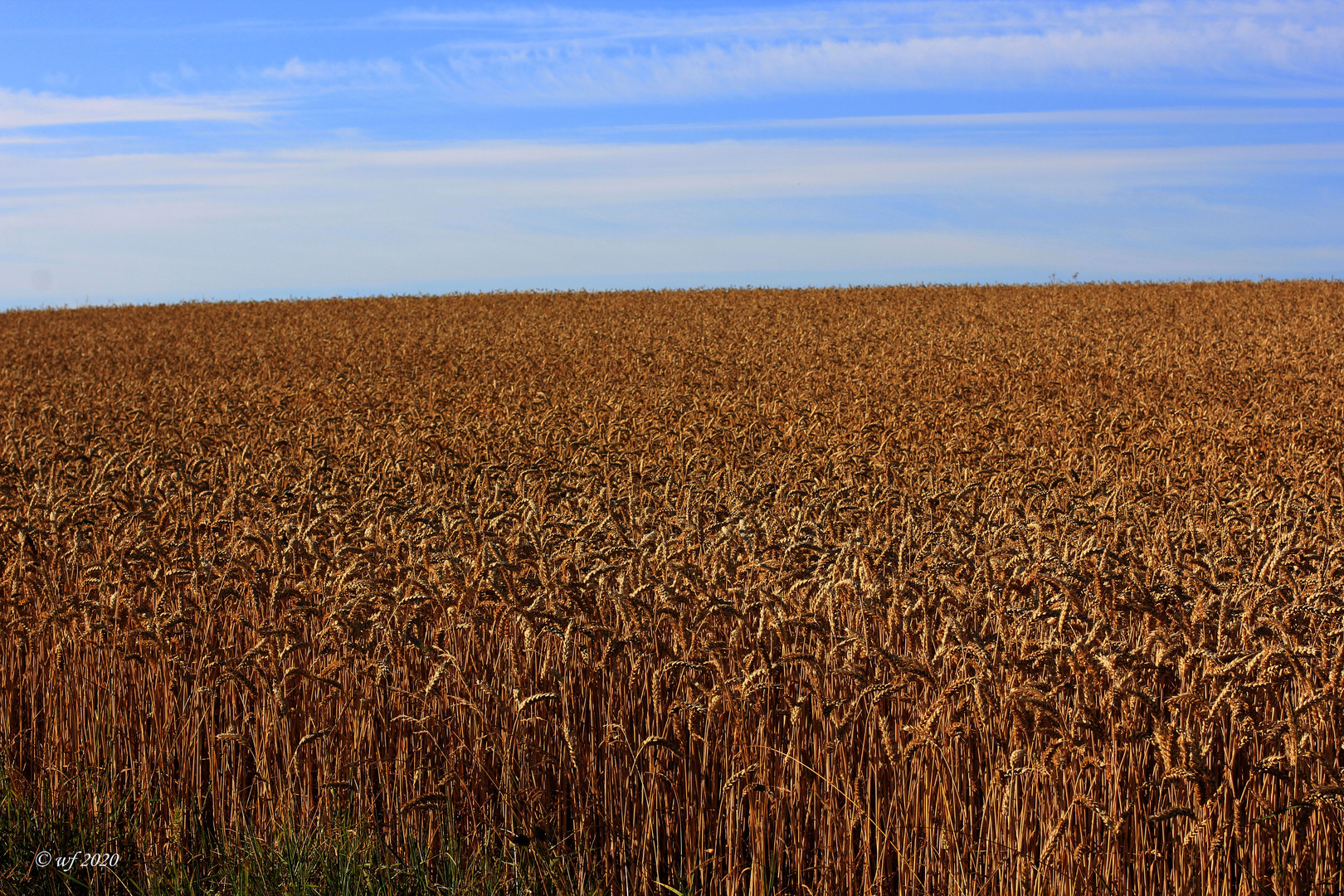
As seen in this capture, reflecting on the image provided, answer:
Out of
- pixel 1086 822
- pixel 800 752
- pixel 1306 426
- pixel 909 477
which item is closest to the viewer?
pixel 1086 822

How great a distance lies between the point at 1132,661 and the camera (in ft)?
9.69

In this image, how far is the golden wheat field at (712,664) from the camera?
288 centimetres

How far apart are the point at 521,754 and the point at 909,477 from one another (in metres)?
4.64

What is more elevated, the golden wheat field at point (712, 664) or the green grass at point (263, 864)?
the golden wheat field at point (712, 664)

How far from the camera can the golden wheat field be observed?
288cm

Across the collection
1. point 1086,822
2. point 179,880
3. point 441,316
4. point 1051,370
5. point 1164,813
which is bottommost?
point 179,880

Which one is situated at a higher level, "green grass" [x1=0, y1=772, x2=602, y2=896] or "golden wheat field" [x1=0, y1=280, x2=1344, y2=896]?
"golden wheat field" [x1=0, y1=280, x2=1344, y2=896]

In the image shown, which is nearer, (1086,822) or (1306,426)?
(1086,822)

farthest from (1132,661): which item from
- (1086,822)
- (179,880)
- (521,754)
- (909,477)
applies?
(909,477)

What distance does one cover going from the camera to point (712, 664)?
3.34 m

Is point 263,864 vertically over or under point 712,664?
under

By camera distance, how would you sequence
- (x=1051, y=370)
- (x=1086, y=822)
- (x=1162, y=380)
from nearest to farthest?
(x=1086, y=822), (x=1162, y=380), (x=1051, y=370)

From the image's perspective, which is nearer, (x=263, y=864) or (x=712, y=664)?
(x=263, y=864)

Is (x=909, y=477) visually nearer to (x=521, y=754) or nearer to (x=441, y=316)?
(x=521, y=754)
